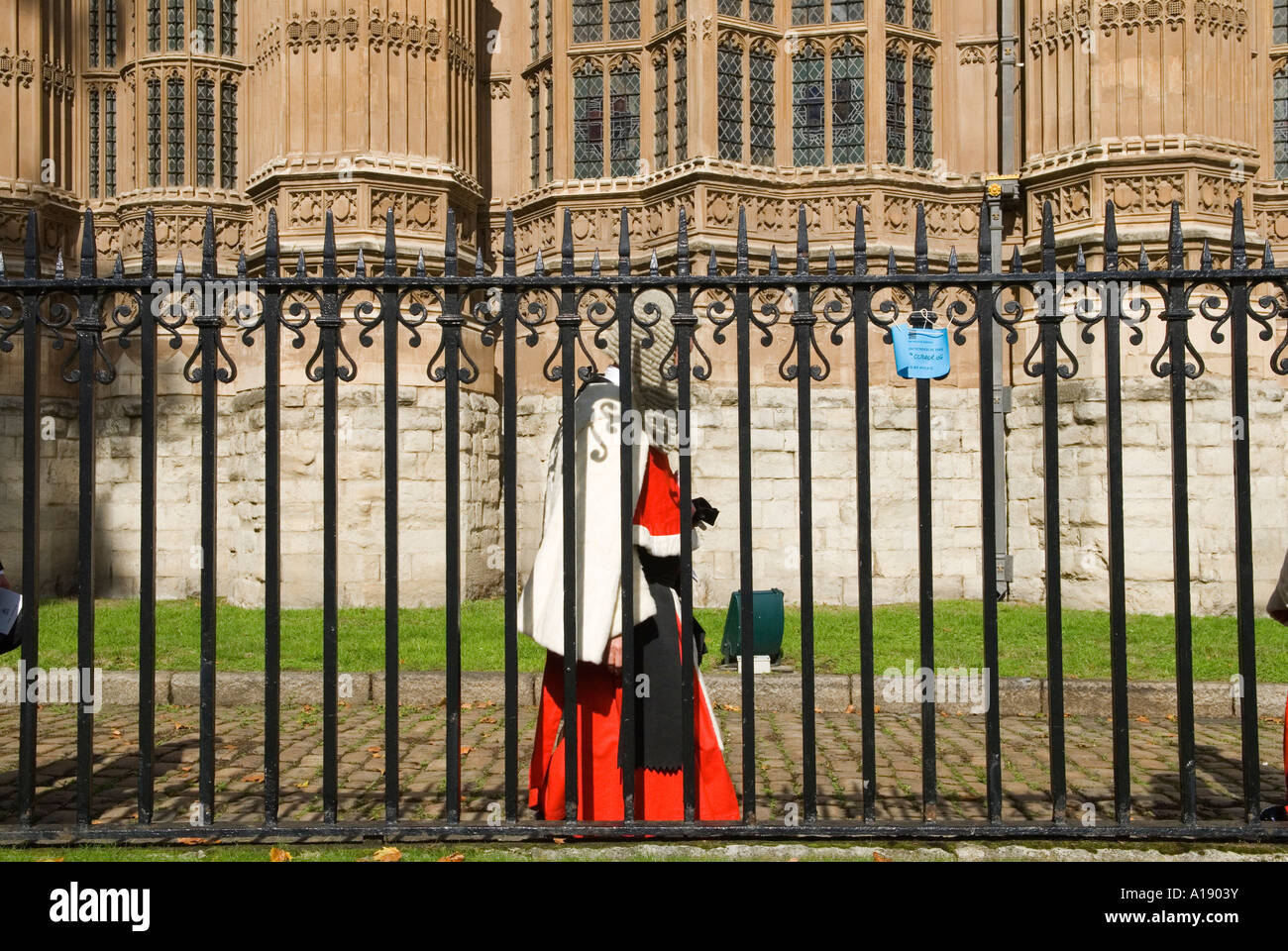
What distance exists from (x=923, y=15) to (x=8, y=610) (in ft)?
44.4

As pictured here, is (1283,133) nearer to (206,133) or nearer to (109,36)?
(206,133)

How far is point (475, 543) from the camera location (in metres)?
14.8

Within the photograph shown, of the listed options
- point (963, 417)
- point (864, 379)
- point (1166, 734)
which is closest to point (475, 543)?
point (963, 417)

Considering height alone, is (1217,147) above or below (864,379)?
above

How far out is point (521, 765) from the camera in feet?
25.0

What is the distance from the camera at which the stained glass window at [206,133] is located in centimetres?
1742

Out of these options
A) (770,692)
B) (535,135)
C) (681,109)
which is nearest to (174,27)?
(535,135)

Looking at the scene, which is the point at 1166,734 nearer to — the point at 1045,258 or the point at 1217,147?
the point at 1045,258

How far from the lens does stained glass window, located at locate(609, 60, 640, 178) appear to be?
51.3 ft

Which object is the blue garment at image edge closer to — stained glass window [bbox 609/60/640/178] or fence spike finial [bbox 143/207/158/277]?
fence spike finial [bbox 143/207/158/277]

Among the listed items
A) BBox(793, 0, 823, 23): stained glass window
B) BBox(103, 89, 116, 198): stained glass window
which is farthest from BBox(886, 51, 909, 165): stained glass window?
BBox(103, 89, 116, 198): stained glass window

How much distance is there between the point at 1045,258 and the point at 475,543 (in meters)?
10.9

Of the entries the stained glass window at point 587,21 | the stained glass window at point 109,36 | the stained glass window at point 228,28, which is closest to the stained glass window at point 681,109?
→ the stained glass window at point 587,21

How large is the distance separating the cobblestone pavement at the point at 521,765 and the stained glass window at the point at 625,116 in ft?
27.6
